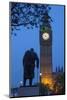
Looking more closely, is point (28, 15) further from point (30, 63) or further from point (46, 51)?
point (30, 63)

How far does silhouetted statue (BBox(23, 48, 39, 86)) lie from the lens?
4.96 metres

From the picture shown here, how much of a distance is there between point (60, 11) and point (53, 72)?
92 cm

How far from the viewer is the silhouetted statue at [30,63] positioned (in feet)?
16.3

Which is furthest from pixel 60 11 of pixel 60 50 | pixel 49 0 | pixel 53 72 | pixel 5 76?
pixel 5 76

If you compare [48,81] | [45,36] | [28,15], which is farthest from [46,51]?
[28,15]

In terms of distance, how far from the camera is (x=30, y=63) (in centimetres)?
498

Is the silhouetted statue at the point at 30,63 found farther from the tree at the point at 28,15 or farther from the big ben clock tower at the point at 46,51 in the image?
the tree at the point at 28,15

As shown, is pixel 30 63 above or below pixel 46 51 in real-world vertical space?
below

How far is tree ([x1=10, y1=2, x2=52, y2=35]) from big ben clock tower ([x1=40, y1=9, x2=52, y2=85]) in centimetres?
4

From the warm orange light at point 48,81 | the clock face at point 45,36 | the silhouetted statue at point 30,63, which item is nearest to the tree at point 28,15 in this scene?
the clock face at point 45,36

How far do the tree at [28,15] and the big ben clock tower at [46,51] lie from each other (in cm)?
4

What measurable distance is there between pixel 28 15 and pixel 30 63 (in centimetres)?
70

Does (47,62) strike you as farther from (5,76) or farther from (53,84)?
(5,76)

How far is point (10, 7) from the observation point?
4859 mm
